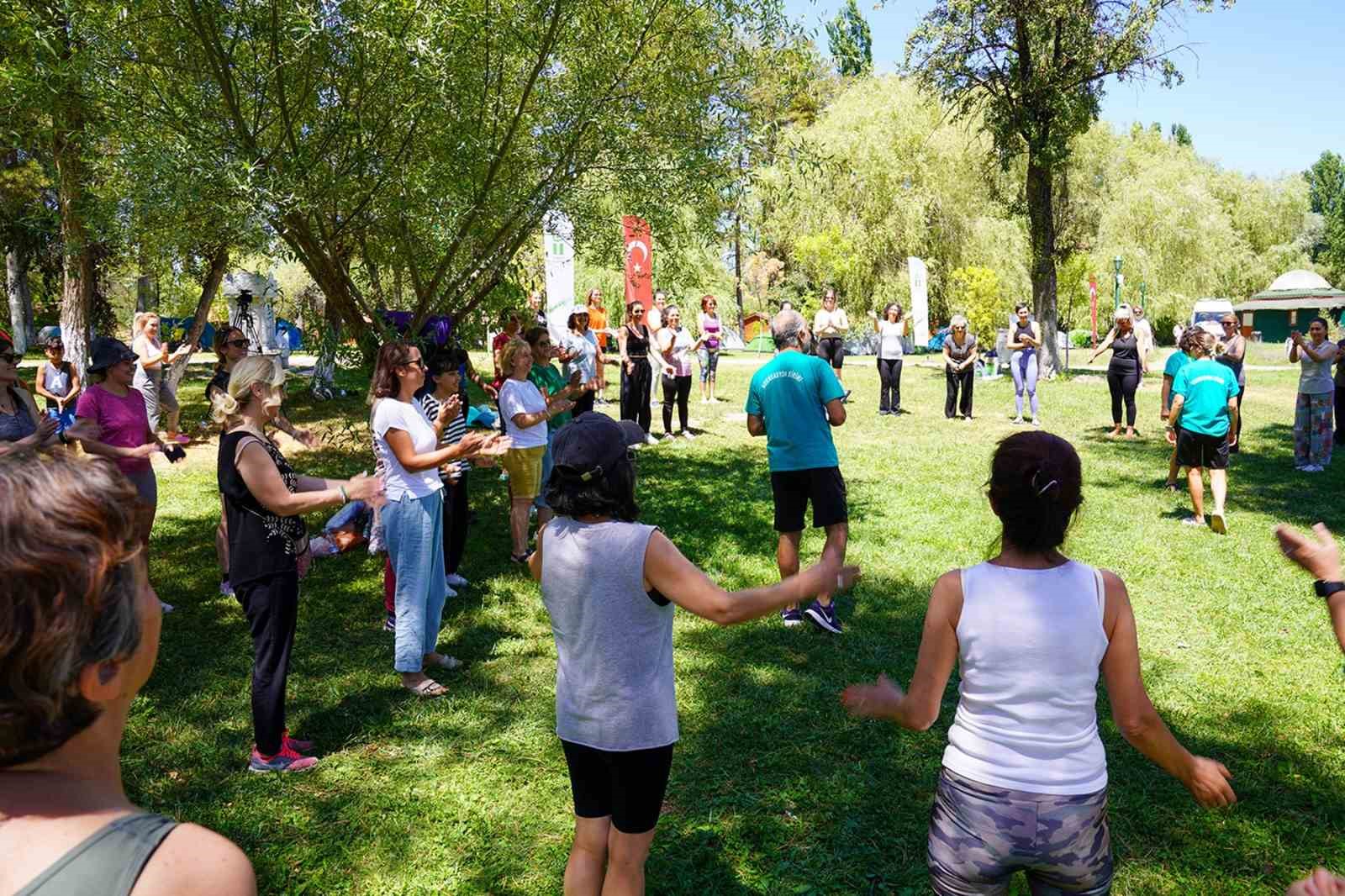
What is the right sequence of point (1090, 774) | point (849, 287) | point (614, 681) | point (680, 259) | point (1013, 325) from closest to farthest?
point (1090, 774), point (614, 681), point (680, 259), point (1013, 325), point (849, 287)

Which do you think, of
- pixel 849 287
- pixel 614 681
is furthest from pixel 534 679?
pixel 849 287

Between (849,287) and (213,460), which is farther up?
(849,287)

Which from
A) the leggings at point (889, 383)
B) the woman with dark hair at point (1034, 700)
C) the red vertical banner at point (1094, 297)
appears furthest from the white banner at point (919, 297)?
the woman with dark hair at point (1034, 700)

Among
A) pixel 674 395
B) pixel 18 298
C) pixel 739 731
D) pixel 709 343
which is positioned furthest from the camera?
pixel 18 298

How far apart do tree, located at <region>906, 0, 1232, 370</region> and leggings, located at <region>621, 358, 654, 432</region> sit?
15.0m

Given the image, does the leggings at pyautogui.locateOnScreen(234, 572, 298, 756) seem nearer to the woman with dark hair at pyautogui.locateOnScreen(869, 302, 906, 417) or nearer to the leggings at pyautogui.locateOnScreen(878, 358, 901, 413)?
the woman with dark hair at pyautogui.locateOnScreen(869, 302, 906, 417)

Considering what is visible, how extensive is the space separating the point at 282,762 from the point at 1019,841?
11.4ft

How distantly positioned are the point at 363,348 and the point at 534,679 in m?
3.62

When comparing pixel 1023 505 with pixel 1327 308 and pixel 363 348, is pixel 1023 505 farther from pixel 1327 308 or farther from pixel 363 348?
pixel 1327 308

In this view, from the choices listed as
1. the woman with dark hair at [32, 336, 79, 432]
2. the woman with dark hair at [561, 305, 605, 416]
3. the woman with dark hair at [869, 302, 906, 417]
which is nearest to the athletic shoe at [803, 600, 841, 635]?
the woman with dark hair at [561, 305, 605, 416]

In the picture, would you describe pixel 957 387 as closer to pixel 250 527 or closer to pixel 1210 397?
pixel 1210 397

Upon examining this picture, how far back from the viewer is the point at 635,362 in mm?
11797

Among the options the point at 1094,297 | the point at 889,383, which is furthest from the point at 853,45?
the point at 889,383

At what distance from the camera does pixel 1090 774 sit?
227cm
